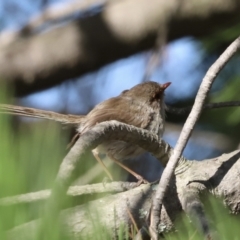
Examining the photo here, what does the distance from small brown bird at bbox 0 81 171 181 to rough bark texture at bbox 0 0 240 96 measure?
254mm

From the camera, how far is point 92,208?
1.21 m

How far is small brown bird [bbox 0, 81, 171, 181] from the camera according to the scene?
326 cm

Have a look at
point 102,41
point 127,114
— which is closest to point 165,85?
point 127,114

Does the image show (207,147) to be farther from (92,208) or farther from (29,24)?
(92,208)

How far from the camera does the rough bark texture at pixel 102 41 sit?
3.41 meters

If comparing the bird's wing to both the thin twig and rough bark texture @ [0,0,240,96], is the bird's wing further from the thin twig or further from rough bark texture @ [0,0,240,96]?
the thin twig

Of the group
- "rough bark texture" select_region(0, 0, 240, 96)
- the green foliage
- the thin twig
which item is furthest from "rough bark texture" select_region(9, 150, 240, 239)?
"rough bark texture" select_region(0, 0, 240, 96)

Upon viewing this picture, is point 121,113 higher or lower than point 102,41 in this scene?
lower

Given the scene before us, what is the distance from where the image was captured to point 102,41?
348 cm

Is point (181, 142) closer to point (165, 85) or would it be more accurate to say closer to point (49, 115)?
point (49, 115)

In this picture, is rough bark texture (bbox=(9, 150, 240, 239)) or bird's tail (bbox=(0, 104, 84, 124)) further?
bird's tail (bbox=(0, 104, 84, 124))

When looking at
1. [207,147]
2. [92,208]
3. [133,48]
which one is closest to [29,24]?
[133,48]

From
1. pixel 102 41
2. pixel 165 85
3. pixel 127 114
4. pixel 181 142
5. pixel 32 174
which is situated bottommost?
pixel 32 174

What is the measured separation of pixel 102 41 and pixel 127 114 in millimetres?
435
